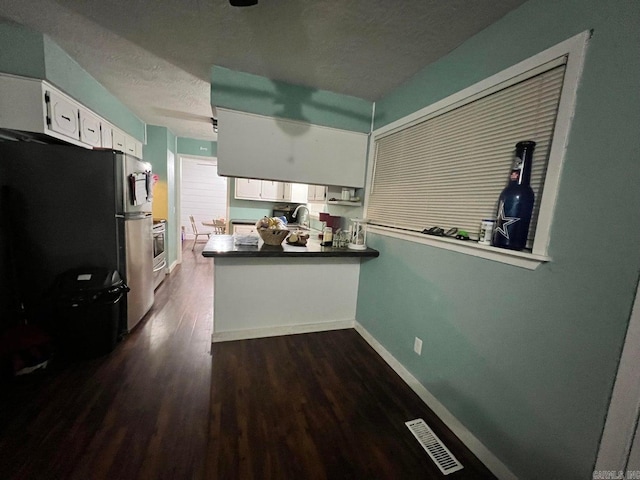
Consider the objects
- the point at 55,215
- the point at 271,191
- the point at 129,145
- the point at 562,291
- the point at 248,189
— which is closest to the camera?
the point at 562,291

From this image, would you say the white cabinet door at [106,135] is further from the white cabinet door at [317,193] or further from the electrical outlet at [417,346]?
the electrical outlet at [417,346]

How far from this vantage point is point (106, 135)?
2.81 m

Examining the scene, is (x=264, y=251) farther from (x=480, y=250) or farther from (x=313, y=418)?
(x=480, y=250)

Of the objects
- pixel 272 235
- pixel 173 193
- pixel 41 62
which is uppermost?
pixel 41 62

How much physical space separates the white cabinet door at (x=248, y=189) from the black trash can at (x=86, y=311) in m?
3.20

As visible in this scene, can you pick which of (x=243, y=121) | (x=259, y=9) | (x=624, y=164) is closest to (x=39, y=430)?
(x=243, y=121)

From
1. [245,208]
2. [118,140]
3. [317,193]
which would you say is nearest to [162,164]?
[118,140]

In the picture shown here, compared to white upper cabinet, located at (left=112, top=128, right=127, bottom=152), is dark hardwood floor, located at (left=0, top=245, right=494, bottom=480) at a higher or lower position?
lower

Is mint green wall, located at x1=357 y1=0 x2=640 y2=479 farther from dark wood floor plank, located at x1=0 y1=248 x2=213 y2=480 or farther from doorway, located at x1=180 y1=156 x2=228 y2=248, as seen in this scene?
doorway, located at x1=180 y1=156 x2=228 y2=248

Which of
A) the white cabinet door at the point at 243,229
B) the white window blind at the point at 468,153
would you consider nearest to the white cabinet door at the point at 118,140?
the white cabinet door at the point at 243,229

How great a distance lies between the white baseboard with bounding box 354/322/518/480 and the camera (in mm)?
1236

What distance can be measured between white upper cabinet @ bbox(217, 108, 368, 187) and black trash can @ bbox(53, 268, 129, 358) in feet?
4.26

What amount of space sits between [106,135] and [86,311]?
2.08 m

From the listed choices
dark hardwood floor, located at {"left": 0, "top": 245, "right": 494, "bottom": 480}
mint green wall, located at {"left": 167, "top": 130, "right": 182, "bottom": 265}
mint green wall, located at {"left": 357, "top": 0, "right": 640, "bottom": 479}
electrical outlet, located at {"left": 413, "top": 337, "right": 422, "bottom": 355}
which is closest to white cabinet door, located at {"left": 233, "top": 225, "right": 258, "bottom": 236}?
mint green wall, located at {"left": 167, "top": 130, "right": 182, "bottom": 265}
